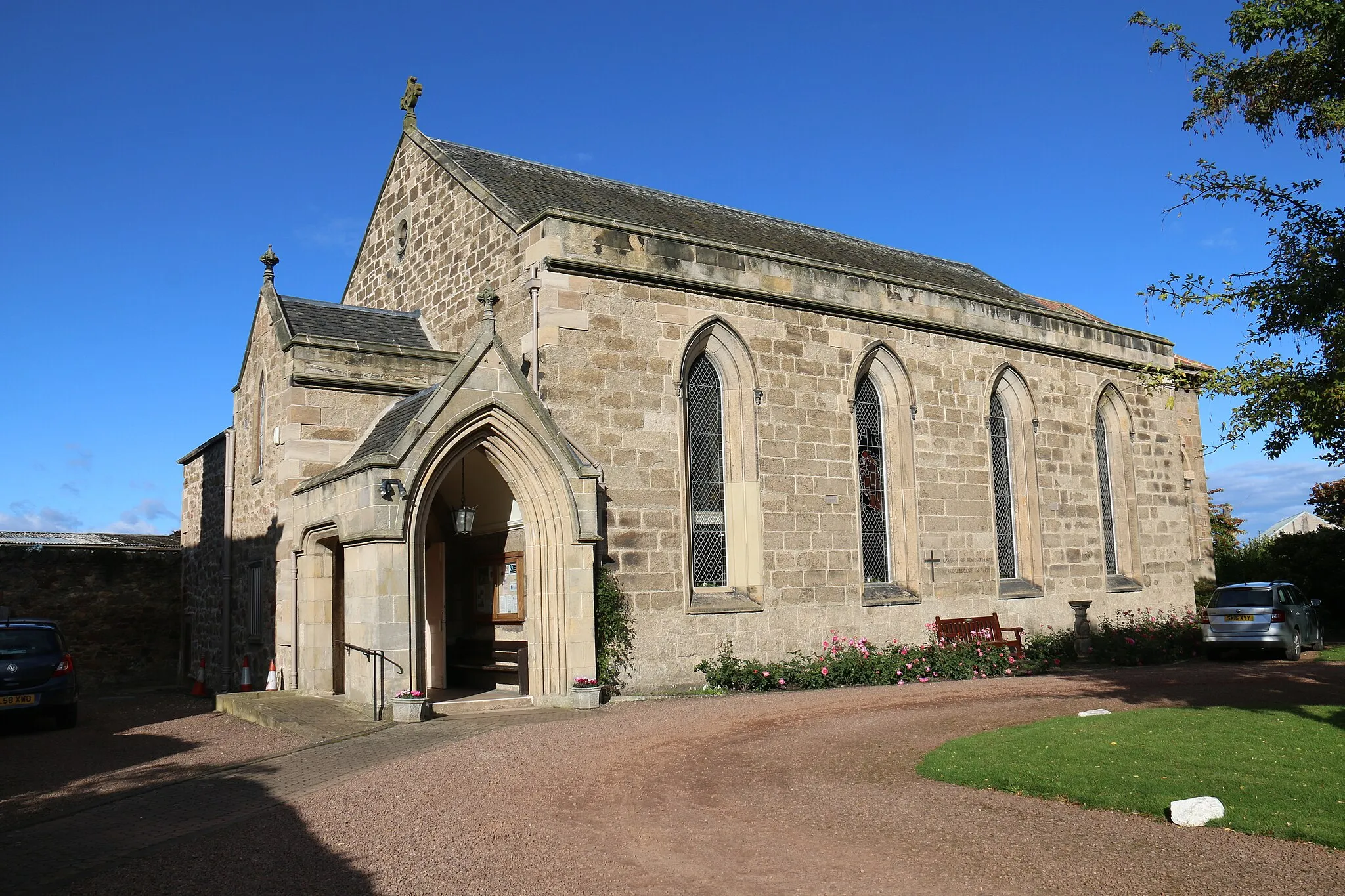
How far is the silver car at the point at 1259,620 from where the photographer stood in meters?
19.5

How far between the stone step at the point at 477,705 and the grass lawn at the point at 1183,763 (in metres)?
5.98

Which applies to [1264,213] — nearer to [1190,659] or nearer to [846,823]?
[846,823]

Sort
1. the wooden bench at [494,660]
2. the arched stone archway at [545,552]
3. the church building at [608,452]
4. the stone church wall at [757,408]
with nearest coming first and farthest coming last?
the arched stone archway at [545,552], the church building at [608,452], the wooden bench at [494,660], the stone church wall at [757,408]

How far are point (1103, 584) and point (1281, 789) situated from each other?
16.1 m

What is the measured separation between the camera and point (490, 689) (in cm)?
1630

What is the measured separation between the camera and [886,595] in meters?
18.9

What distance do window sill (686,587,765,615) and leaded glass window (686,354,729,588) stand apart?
0.18 metres

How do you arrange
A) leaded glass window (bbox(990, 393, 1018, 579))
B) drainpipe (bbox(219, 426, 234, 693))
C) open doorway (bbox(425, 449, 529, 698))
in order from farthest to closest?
1. leaded glass window (bbox(990, 393, 1018, 579))
2. drainpipe (bbox(219, 426, 234, 693))
3. open doorway (bbox(425, 449, 529, 698))

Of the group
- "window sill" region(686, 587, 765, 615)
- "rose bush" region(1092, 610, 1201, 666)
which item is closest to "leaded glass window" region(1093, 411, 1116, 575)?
"rose bush" region(1092, 610, 1201, 666)

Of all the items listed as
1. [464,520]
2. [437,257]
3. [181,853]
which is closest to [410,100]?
[437,257]

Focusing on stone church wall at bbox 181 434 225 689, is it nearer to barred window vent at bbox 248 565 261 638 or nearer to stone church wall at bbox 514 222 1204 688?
barred window vent at bbox 248 565 261 638

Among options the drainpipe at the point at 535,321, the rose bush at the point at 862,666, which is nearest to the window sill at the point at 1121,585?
the rose bush at the point at 862,666

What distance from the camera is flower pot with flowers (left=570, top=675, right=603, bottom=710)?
45.8 ft

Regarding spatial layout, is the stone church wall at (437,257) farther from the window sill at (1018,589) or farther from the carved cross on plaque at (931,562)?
the window sill at (1018,589)
